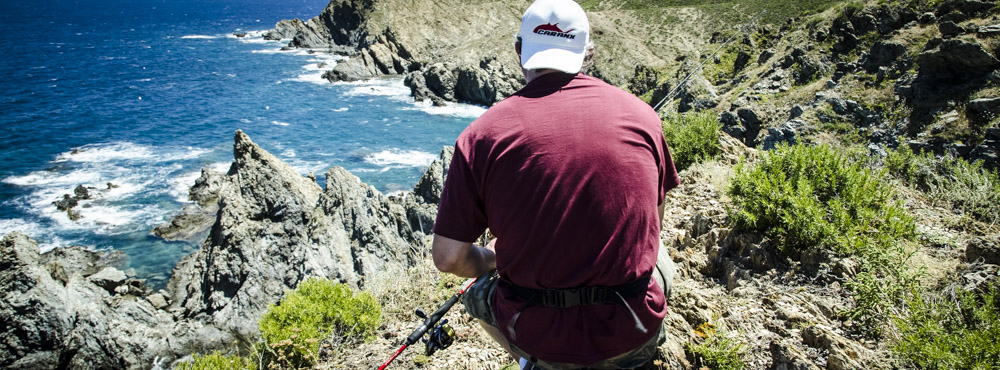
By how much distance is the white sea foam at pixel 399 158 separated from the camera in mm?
37938

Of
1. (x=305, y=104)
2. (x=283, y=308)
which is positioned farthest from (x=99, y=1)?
(x=283, y=308)

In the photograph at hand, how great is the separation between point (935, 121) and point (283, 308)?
12634 millimetres

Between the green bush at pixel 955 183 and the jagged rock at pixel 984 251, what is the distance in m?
0.98

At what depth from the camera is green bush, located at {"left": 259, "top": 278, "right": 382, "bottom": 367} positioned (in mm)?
4715

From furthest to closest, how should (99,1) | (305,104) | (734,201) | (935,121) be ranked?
(99,1) < (305,104) < (935,121) < (734,201)

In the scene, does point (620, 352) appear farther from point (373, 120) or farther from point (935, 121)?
point (373, 120)

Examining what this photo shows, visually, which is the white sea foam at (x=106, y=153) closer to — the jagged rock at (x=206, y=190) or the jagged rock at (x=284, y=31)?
the jagged rock at (x=206, y=190)

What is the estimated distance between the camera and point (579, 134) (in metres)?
1.95

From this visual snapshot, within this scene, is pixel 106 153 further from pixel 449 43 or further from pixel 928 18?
pixel 928 18

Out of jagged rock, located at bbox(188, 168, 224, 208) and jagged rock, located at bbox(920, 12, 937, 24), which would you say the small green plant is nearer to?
jagged rock, located at bbox(920, 12, 937, 24)

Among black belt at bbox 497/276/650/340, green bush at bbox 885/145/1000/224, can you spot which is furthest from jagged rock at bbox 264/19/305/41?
black belt at bbox 497/276/650/340

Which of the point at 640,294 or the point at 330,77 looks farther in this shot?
the point at 330,77

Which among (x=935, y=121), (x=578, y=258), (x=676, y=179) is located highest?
(x=676, y=179)

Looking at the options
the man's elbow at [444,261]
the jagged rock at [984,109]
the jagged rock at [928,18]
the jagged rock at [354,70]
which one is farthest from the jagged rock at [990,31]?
the jagged rock at [354,70]
